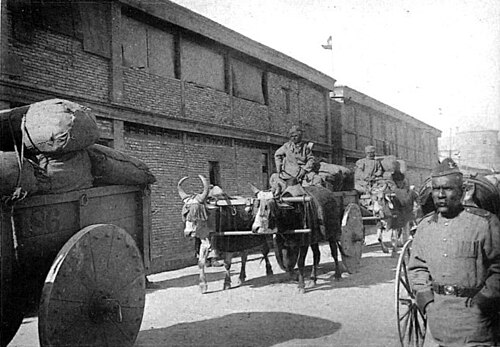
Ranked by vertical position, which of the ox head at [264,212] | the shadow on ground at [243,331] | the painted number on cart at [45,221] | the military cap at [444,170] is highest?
the military cap at [444,170]

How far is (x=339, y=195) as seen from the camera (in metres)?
11.5

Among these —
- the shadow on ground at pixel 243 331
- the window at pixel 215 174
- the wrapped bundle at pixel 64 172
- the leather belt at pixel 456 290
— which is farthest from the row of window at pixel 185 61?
the leather belt at pixel 456 290

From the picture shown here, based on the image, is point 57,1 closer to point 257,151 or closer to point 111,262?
point 111,262

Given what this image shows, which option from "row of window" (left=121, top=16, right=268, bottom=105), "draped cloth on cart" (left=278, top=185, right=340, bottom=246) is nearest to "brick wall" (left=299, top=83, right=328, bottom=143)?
"row of window" (left=121, top=16, right=268, bottom=105)

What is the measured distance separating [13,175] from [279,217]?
6.30 m

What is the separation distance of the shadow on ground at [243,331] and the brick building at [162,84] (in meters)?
4.15

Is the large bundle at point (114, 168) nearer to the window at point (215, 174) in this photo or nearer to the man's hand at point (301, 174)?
the man's hand at point (301, 174)

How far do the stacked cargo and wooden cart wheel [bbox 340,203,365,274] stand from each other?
21.8ft

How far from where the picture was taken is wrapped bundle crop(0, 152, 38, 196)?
3.62 m

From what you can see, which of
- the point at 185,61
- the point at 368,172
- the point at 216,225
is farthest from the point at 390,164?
the point at 216,225

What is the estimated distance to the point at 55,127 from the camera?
402 cm

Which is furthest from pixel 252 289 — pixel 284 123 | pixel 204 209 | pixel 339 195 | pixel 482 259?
pixel 284 123

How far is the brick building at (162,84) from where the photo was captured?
32.3 ft

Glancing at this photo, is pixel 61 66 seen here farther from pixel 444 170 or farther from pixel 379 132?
pixel 379 132
